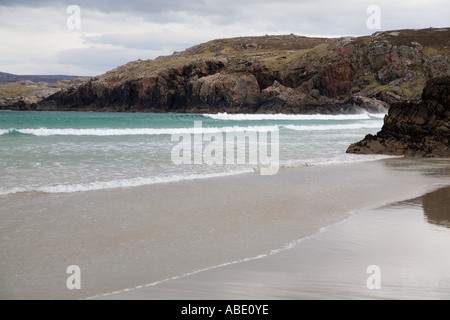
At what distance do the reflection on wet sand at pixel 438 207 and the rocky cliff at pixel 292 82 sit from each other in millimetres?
74803

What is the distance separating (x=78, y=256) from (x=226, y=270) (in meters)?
2.05

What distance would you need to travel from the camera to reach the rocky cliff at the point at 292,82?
9212 centimetres

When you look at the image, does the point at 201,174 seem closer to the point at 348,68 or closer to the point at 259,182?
the point at 259,182

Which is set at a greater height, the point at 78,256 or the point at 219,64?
the point at 219,64

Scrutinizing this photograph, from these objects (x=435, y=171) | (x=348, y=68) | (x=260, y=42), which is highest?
(x=260, y=42)

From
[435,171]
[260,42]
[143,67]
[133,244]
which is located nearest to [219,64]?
[143,67]

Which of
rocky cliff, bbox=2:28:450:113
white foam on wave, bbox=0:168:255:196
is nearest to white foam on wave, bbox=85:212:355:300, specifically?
white foam on wave, bbox=0:168:255:196

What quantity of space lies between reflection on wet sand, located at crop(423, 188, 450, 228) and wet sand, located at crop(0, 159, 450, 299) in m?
0.25

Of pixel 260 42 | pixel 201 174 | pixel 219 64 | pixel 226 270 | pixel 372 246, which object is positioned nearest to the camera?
pixel 226 270

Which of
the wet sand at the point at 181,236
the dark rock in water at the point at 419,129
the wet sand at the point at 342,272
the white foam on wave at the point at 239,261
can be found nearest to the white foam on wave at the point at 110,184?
the wet sand at the point at 181,236

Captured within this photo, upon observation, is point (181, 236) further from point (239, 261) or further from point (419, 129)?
point (419, 129)

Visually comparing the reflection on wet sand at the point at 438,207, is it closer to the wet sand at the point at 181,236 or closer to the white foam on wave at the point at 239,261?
the wet sand at the point at 181,236
